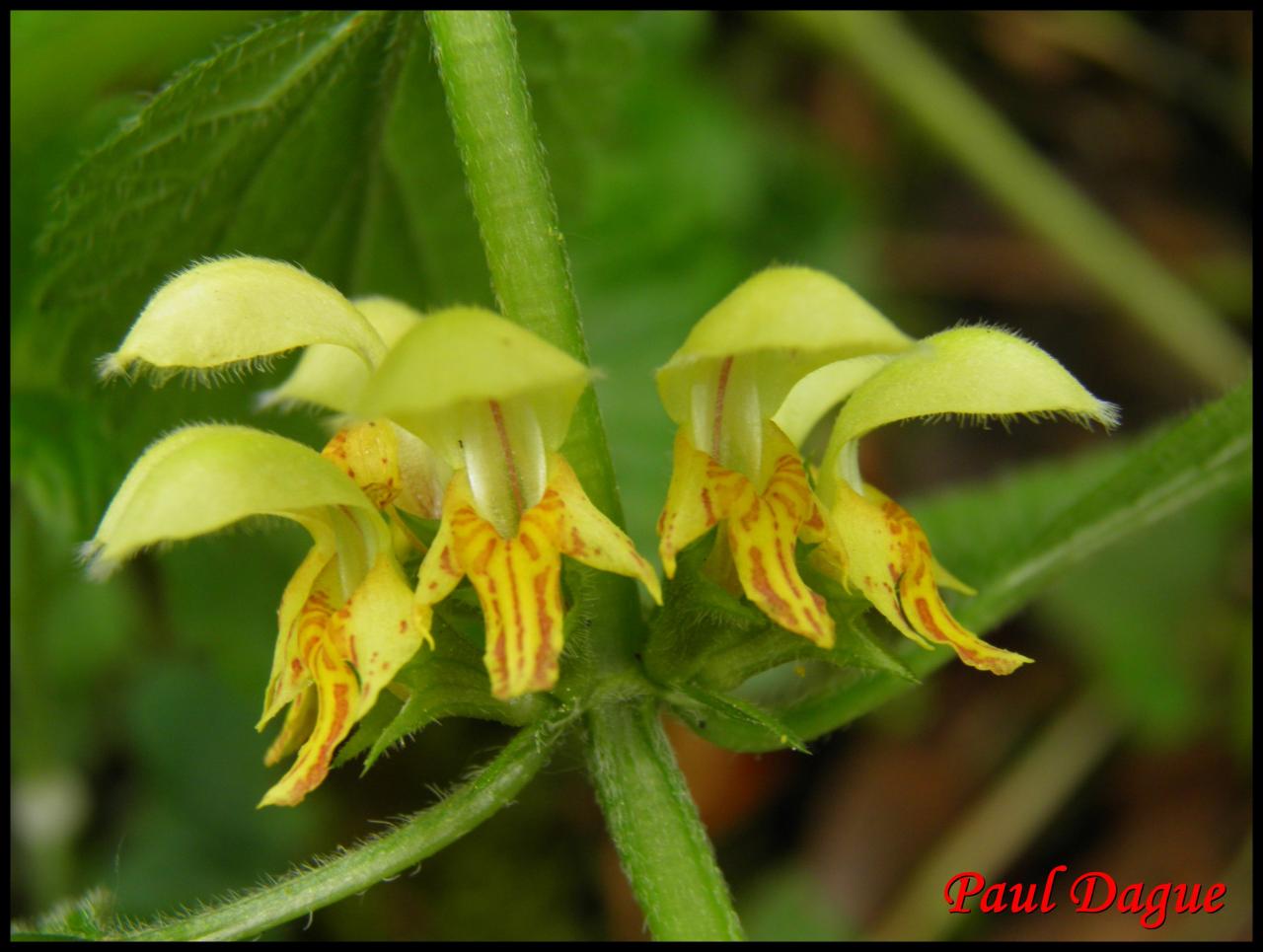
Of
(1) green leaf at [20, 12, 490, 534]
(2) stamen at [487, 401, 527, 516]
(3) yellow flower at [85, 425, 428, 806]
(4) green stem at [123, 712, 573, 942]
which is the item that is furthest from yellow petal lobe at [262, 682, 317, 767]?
(1) green leaf at [20, 12, 490, 534]

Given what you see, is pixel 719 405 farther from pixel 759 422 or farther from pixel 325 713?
pixel 325 713

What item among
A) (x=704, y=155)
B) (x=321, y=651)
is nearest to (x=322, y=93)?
(x=321, y=651)

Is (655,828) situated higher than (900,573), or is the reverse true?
(900,573)

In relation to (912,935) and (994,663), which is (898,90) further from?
(994,663)

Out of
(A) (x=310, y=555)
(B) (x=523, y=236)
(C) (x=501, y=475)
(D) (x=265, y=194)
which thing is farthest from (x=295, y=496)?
(D) (x=265, y=194)

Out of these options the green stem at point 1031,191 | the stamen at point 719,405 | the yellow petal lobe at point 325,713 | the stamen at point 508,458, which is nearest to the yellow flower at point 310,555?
the yellow petal lobe at point 325,713

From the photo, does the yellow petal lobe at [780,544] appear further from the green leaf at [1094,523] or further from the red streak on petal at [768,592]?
the green leaf at [1094,523]

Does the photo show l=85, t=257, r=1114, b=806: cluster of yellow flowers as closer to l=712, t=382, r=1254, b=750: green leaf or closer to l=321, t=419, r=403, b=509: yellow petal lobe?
l=321, t=419, r=403, b=509: yellow petal lobe
